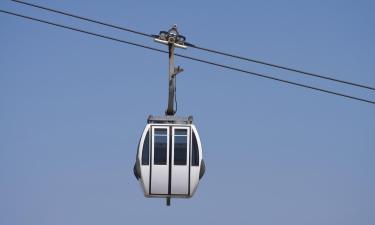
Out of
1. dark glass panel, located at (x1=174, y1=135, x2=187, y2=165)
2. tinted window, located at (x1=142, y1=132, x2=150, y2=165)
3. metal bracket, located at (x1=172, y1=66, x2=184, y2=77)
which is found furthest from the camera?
tinted window, located at (x1=142, y1=132, x2=150, y2=165)

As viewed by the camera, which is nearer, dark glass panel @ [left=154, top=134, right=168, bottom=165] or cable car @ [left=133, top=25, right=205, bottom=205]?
cable car @ [left=133, top=25, right=205, bottom=205]

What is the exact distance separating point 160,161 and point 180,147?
0.63m

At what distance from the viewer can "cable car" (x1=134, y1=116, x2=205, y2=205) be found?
16.1m

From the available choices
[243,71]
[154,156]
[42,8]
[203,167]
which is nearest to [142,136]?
[154,156]

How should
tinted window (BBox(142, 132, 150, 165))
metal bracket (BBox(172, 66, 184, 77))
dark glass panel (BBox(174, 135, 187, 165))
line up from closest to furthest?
metal bracket (BBox(172, 66, 184, 77)), dark glass panel (BBox(174, 135, 187, 165)), tinted window (BBox(142, 132, 150, 165))

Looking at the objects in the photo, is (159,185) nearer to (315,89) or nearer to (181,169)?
(181,169)

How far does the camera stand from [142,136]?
1659 centimetres

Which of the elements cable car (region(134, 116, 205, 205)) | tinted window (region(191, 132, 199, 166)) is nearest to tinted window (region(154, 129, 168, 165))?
cable car (region(134, 116, 205, 205))

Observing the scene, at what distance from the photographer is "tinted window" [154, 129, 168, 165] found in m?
16.4

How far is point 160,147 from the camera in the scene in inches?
651

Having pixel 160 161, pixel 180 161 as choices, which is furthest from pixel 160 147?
pixel 180 161

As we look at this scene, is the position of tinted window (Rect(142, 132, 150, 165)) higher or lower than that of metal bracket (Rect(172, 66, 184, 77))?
lower

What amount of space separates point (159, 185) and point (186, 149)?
1.22m

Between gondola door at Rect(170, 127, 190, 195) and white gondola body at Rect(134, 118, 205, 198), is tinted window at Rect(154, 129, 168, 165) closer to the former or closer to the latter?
white gondola body at Rect(134, 118, 205, 198)
